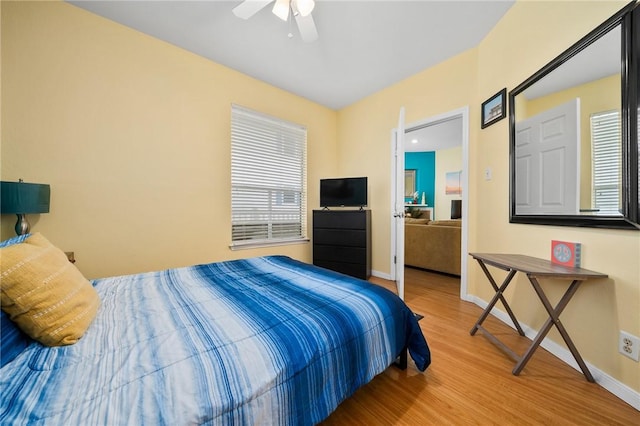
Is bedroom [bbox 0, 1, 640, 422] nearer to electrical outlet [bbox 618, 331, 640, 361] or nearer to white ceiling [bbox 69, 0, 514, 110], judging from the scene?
electrical outlet [bbox 618, 331, 640, 361]

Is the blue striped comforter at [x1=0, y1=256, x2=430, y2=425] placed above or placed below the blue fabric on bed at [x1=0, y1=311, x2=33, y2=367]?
below

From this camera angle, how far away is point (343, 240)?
3254 mm

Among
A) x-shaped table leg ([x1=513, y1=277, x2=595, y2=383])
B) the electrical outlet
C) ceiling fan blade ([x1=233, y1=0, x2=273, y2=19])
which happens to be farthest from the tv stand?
ceiling fan blade ([x1=233, y1=0, x2=273, y2=19])

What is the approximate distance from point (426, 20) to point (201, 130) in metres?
2.46

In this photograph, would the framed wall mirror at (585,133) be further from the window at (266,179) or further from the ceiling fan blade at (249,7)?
the window at (266,179)

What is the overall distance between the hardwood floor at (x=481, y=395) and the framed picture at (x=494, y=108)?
6.20 ft

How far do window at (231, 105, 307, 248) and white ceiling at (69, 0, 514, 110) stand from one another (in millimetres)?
663

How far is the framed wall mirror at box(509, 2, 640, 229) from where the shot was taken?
1.22 metres

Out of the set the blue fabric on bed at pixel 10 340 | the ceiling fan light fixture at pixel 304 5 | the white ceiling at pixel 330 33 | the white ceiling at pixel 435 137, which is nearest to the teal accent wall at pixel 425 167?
the white ceiling at pixel 435 137

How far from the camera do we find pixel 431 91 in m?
2.83

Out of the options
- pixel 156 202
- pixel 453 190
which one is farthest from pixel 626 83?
pixel 453 190

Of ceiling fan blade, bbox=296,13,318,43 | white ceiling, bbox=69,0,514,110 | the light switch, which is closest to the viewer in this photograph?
ceiling fan blade, bbox=296,13,318,43

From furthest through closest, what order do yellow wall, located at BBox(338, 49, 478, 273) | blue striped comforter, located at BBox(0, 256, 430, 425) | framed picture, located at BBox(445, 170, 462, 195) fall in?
1. framed picture, located at BBox(445, 170, 462, 195)
2. yellow wall, located at BBox(338, 49, 478, 273)
3. blue striped comforter, located at BBox(0, 256, 430, 425)

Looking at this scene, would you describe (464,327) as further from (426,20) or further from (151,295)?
(426,20)
